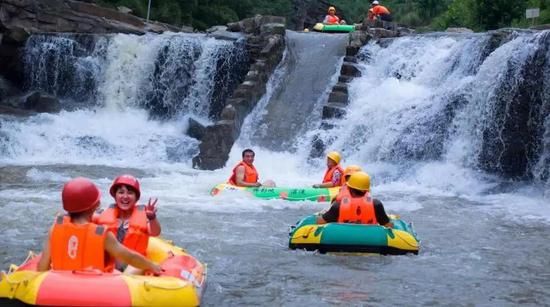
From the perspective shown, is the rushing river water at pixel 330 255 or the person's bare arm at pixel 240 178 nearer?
the rushing river water at pixel 330 255

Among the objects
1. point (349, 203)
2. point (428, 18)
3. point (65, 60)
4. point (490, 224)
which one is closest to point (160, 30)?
point (65, 60)

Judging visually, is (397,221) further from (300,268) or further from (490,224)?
(490,224)

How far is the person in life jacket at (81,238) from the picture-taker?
15.9 ft

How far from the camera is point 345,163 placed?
15375mm

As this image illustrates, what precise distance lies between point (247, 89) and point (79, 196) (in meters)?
13.0

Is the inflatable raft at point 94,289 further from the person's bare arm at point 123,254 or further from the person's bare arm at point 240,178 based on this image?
the person's bare arm at point 240,178

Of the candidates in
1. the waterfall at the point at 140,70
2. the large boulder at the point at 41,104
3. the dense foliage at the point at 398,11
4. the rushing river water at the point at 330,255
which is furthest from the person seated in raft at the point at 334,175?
the dense foliage at the point at 398,11

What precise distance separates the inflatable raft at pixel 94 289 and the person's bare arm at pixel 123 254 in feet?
0.38

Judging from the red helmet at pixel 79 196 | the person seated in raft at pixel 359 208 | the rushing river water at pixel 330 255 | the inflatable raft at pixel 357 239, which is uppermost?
the red helmet at pixel 79 196

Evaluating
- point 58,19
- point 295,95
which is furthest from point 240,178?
point 58,19

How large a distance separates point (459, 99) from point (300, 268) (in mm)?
8634

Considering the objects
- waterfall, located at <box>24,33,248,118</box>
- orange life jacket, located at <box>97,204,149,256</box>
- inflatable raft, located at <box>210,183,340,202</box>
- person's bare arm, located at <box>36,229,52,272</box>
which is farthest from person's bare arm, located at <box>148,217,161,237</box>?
waterfall, located at <box>24,33,248,118</box>

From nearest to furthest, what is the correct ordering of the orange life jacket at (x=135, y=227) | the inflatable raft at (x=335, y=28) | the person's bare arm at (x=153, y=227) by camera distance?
the orange life jacket at (x=135, y=227) → the person's bare arm at (x=153, y=227) → the inflatable raft at (x=335, y=28)

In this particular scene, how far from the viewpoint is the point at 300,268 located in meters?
7.33
